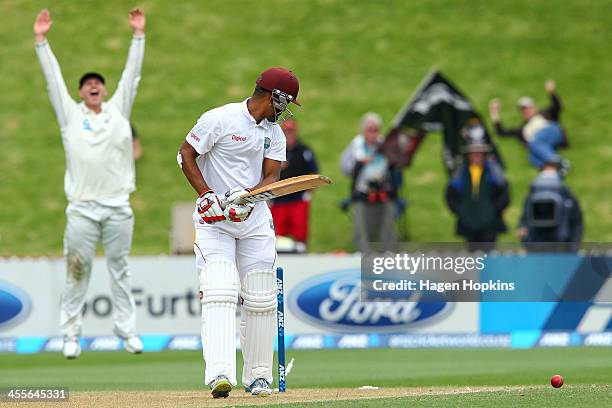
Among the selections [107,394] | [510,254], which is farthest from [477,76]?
[107,394]

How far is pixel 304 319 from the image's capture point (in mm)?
15836

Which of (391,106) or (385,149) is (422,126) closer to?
(385,149)

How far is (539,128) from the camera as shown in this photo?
21.6 m

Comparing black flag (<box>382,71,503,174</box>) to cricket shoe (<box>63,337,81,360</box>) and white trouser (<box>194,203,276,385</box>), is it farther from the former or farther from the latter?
white trouser (<box>194,203,276,385</box>)

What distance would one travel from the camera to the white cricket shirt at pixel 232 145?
8969mm

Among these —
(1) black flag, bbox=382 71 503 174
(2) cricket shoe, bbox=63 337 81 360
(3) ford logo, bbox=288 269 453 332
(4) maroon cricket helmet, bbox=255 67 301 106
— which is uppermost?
(1) black flag, bbox=382 71 503 174

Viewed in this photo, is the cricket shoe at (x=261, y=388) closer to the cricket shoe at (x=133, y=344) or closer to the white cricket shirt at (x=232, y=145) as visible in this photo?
the white cricket shirt at (x=232, y=145)

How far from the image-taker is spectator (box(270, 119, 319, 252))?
59.1ft

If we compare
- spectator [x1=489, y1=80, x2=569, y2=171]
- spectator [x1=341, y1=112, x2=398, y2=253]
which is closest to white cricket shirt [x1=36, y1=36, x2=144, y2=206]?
spectator [x1=341, y1=112, x2=398, y2=253]

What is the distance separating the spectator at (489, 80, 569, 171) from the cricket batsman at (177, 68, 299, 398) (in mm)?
11946

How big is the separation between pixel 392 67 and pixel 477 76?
5.03ft

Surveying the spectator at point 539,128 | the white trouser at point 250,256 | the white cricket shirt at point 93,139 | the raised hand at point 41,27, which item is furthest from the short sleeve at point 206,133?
the spectator at point 539,128

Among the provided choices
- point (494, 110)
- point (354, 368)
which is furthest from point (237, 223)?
point (494, 110)

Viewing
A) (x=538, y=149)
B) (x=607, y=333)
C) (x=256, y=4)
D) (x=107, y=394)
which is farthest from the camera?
(x=256, y=4)
